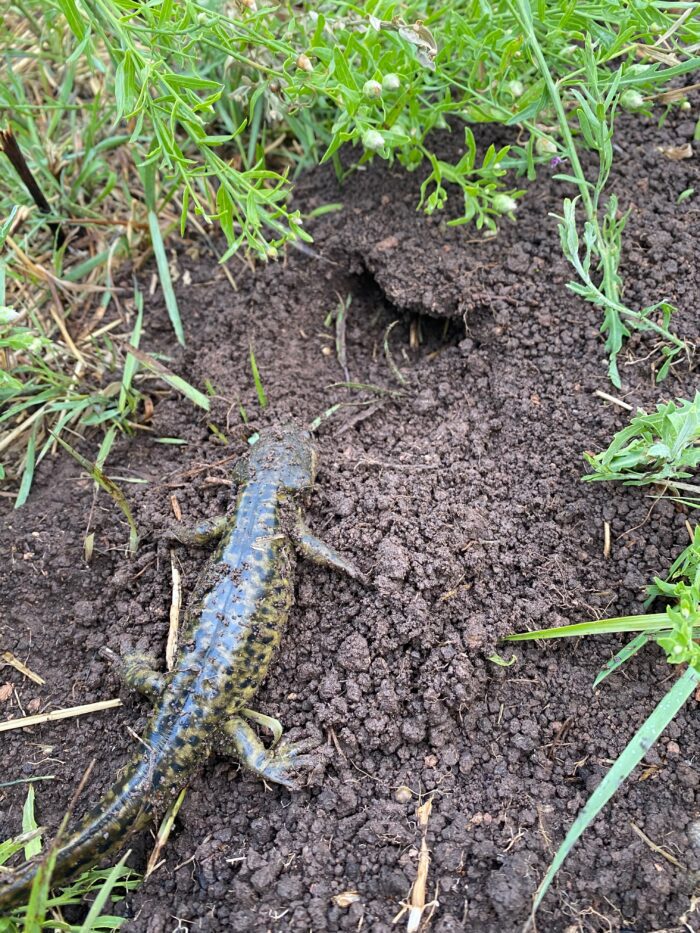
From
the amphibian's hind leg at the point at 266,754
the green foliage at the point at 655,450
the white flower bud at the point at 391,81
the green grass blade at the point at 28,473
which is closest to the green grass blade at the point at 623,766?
the green foliage at the point at 655,450

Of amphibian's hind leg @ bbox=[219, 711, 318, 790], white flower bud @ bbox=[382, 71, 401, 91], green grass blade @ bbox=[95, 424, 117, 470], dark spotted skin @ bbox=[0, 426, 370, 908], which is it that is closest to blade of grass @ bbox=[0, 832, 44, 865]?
Answer: dark spotted skin @ bbox=[0, 426, 370, 908]

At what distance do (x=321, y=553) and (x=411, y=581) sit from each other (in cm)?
47

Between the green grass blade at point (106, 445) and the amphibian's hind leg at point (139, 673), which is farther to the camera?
the green grass blade at point (106, 445)

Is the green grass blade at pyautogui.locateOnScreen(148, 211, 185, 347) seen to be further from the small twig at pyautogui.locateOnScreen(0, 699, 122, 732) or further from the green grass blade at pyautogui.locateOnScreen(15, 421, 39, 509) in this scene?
the small twig at pyautogui.locateOnScreen(0, 699, 122, 732)

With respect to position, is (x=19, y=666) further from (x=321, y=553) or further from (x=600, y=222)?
(x=600, y=222)

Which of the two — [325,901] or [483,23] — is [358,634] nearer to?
[325,901]

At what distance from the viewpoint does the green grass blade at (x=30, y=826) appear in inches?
121

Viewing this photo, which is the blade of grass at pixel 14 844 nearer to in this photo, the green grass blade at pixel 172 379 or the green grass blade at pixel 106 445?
the green grass blade at pixel 106 445

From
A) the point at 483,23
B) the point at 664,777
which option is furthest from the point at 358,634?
the point at 483,23

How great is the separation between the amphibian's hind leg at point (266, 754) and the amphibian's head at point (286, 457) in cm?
122

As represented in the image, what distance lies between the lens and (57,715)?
341 cm

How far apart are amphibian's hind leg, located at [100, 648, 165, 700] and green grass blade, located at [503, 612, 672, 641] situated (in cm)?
171

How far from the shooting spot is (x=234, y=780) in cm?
326

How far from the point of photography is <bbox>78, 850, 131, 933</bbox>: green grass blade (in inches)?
112
